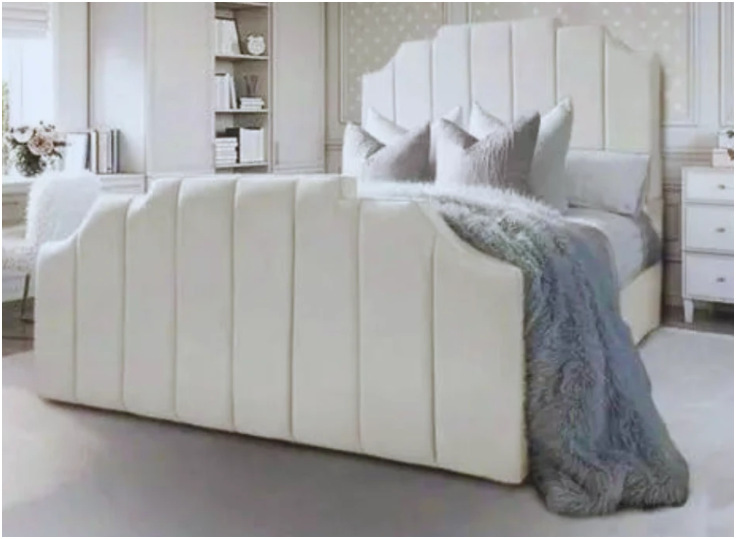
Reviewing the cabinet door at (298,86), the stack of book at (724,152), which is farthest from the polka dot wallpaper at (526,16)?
the stack of book at (724,152)

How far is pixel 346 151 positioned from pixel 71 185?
1.69 m

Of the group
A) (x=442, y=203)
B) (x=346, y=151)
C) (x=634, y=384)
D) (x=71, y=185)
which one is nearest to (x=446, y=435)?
(x=634, y=384)

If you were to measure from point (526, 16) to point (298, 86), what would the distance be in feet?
4.77

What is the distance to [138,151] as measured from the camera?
4609 millimetres

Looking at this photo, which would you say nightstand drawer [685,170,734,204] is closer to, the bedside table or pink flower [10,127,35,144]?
the bedside table

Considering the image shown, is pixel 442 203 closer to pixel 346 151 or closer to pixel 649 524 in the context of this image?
pixel 649 524

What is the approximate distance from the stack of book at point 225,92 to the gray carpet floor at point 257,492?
9.22 feet

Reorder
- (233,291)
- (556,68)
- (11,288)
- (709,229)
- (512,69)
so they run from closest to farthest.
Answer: (11,288)
(233,291)
(709,229)
(556,68)
(512,69)

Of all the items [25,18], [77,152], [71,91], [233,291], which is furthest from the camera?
[77,152]

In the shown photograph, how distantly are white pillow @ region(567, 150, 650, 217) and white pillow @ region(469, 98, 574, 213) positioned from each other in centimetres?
8

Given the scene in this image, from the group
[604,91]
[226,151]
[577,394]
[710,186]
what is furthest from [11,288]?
[226,151]

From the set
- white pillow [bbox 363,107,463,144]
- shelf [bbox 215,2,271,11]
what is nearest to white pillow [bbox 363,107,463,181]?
white pillow [bbox 363,107,463,144]

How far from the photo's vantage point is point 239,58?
5.35 meters

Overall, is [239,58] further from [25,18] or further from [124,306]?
[25,18]
